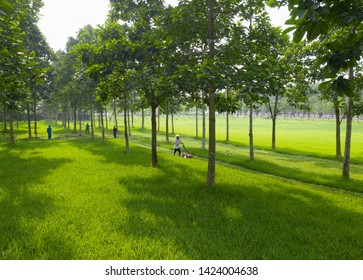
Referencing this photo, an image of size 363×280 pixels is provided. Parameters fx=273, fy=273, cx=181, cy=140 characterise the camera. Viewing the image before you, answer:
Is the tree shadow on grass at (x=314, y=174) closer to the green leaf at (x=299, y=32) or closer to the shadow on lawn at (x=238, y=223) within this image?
the shadow on lawn at (x=238, y=223)

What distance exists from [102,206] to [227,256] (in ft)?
14.5

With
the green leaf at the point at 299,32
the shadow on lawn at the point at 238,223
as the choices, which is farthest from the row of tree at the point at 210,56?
the shadow on lawn at the point at 238,223

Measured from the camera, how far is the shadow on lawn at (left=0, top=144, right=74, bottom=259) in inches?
223

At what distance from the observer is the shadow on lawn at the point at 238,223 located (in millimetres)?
5805

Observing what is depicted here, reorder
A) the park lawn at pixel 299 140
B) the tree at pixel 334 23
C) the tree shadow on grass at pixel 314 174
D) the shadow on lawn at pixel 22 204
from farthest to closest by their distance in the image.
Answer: the park lawn at pixel 299 140, the tree shadow on grass at pixel 314 174, the shadow on lawn at pixel 22 204, the tree at pixel 334 23

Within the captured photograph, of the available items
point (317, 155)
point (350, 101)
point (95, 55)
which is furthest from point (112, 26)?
point (317, 155)

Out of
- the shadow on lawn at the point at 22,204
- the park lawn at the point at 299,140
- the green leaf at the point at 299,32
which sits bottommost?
the park lawn at the point at 299,140

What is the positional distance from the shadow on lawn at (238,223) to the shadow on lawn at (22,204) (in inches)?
83.8

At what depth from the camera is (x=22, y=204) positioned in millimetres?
8359

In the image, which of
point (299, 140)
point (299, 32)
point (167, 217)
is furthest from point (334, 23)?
point (299, 140)

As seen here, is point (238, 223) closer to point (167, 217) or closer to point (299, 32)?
point (167, 217)

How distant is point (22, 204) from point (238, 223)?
6.49 m

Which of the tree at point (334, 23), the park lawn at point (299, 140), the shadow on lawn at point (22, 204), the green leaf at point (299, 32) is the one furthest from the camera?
the park lawn at point (299, 140)

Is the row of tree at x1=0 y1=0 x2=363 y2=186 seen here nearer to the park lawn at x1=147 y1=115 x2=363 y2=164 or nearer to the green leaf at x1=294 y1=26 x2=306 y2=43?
the green leaf at x1=294 y1=26 x2=306 y2=43
